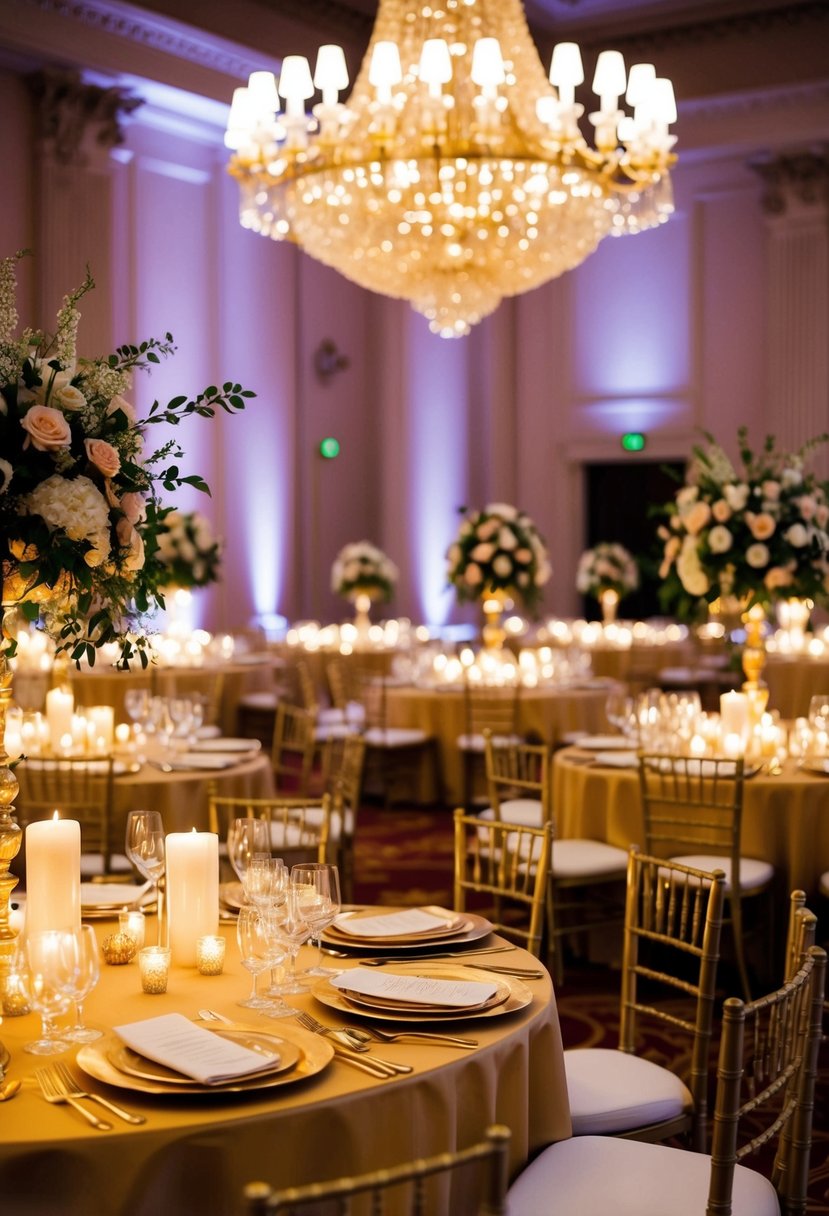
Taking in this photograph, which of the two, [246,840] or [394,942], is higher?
[246,840]

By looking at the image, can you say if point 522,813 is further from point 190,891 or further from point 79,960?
point 79,960

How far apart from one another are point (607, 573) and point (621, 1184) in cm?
1049

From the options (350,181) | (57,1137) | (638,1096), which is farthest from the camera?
(350,181)

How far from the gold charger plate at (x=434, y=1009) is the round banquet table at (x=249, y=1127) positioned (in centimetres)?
2

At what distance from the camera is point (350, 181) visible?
790 cm

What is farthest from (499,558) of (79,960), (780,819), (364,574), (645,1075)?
(79,960)

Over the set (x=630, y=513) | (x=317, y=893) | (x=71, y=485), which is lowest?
(x=317, y=893)

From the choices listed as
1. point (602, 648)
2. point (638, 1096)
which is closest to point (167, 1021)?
point (638, 1096)

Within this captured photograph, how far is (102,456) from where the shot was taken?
8.84ft

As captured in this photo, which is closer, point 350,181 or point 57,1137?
point 57,1137

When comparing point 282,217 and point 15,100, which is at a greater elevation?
point 15,100

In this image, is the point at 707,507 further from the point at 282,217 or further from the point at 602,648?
the point at 602,648

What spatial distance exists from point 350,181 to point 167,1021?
618 cm

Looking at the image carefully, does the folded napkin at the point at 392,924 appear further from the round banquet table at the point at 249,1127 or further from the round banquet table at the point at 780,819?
the round banquet table at the point at 780,819
